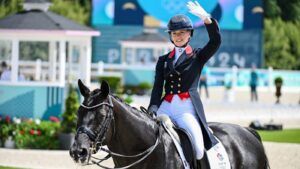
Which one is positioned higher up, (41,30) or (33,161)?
(41,30)

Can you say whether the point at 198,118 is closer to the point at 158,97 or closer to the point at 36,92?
the point at 158,97

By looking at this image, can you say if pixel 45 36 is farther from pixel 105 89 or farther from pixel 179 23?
pixel 105 89

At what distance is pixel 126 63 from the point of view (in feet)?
133

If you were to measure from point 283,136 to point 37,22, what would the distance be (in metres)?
6.92

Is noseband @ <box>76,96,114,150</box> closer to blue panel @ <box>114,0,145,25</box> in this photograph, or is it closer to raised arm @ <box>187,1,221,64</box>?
raised arm @ <box>187,1,221,64</box>

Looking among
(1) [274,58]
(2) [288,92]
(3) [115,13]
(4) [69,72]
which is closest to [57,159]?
(4) [69,72]

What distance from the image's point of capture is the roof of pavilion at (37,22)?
21281 millimetres

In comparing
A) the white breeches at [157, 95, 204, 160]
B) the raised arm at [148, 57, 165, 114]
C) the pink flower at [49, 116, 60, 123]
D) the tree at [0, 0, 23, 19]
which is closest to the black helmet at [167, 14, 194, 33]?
the raised arm at [148, 57, 165, 114]

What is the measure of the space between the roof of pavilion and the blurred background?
0.08ft

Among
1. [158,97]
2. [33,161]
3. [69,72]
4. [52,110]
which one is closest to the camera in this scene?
[158,97]

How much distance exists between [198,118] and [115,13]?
41.0m

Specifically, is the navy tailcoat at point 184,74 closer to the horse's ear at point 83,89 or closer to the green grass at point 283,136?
the horse's ear at point 83,89

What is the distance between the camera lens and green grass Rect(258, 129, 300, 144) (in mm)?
19777

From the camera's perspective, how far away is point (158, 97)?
25.8 feet
